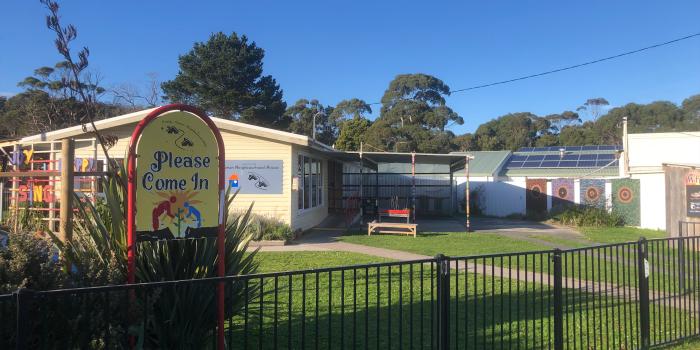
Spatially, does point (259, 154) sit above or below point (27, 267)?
above

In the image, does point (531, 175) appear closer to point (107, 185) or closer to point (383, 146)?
point (383, 146)

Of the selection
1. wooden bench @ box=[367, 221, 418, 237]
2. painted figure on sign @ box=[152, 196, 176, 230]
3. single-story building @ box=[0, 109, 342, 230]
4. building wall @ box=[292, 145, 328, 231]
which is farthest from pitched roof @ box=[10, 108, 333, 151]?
painted figure on sign @ box=[152, 196, 176, 230]

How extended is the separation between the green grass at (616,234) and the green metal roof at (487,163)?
8605 mm

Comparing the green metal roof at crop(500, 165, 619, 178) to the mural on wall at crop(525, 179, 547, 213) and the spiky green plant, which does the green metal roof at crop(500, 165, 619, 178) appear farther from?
the spiky green plant

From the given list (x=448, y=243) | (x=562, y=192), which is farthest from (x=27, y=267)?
(x=562, y=192)

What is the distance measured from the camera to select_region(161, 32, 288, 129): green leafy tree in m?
40.6

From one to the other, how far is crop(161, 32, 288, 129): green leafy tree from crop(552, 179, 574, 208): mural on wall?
2388cm

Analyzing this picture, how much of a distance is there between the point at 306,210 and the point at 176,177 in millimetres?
13225

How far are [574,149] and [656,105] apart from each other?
40.2 meters

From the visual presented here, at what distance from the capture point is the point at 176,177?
425 cm

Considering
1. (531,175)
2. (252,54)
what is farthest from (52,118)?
(531,175)

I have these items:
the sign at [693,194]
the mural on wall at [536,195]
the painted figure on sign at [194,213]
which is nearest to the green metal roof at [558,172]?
the mural on wall at [536,195]

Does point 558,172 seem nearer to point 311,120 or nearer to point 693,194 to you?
point 693,194

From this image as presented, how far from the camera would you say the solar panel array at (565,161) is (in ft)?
97.8
